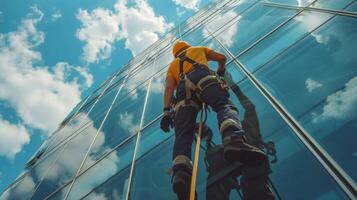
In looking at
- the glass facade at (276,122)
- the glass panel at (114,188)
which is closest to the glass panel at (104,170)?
the glass facade at (276,122)

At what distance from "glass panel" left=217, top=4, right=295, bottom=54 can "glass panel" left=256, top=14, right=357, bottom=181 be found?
67.7 inches

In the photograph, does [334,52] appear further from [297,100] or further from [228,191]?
[228,191]

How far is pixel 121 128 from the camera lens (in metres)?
6.80

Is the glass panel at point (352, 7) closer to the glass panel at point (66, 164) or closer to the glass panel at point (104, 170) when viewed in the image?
the glass panel at point (104, 170)

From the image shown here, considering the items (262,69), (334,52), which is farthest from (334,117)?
(262,69)

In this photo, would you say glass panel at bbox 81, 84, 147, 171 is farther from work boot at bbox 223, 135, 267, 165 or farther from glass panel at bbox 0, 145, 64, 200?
work boot at bbox 223, 135, 267, 165

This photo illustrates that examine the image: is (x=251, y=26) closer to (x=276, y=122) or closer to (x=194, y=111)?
(x=194, y=111)

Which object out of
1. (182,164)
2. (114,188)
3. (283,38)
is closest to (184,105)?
(182,164)

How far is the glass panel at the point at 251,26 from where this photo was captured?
5.71m

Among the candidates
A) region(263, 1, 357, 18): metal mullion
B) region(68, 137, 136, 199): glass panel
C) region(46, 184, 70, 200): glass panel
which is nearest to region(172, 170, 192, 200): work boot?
region(68, 137, 136, 199): glass panel

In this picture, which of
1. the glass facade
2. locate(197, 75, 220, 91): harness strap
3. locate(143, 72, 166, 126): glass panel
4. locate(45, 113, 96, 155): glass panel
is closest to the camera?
the glass facade

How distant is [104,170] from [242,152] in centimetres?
356

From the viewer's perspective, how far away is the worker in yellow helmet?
253cm

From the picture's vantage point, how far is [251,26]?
661 cm
